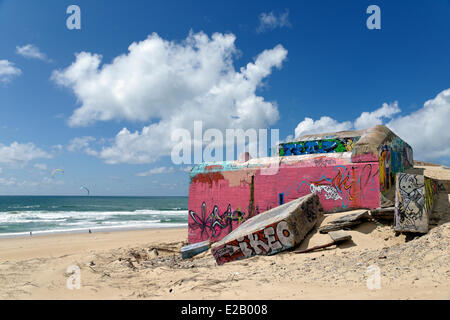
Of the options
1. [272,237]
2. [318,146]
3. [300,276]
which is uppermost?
[318,146]

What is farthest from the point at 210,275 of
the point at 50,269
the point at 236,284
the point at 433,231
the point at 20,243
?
the point at 20,243

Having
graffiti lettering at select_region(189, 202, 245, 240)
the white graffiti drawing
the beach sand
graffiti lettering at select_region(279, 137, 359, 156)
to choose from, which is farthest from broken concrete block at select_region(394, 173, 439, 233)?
graffiti lettering at select_region(279, 137, 359, 156)

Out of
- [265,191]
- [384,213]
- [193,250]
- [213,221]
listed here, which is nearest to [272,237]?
[384,213]

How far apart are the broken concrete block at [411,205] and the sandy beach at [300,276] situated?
29 cm

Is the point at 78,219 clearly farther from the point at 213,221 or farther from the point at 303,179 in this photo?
the point at 303,179

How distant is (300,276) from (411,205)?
284 centimetres

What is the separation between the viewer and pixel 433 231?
18.3 feet

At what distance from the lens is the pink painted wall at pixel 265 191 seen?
8188 mm

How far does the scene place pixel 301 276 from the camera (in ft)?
16.9

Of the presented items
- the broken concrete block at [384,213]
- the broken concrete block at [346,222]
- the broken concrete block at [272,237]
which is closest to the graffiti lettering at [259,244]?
the broken concrete block at [272,237]

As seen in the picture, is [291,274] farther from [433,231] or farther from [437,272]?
[433,231]

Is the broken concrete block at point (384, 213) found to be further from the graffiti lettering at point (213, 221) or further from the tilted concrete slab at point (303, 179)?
the graffiti lettering at point (213, 221)

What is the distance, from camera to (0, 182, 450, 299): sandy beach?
4.06m

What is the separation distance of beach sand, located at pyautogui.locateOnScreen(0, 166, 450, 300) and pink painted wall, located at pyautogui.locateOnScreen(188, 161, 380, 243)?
123 centimetres
